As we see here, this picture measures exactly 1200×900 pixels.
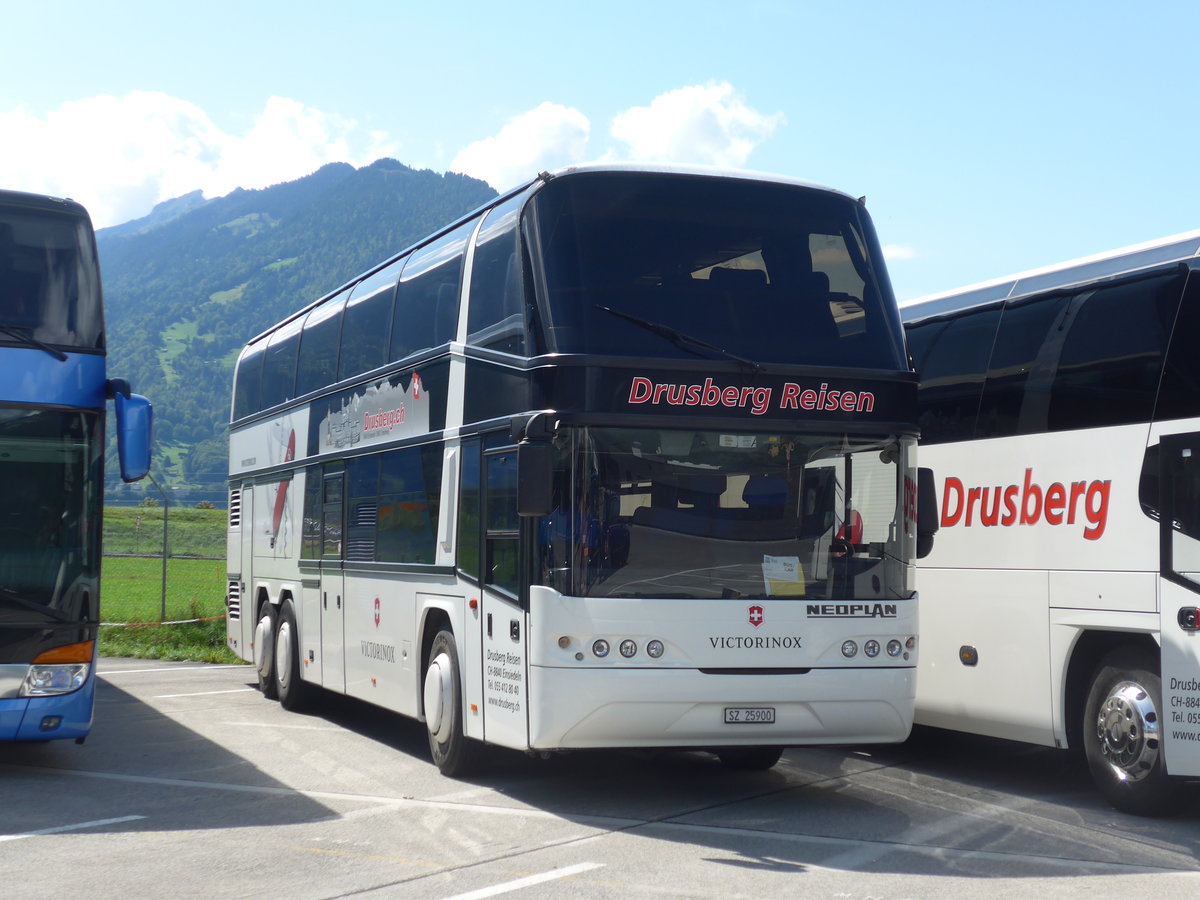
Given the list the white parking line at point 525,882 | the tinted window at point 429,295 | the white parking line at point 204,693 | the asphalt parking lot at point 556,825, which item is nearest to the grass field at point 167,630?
the white parking line at point 204,693

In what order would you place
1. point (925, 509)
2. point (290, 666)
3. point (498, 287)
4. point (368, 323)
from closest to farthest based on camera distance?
point (925, 509) → point (498, 287) → point (368, 323) → point (290, 666)

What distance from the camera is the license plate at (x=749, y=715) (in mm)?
8914

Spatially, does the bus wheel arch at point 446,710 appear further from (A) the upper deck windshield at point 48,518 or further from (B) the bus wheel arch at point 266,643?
(B) the bus wheel arch at point 266,643

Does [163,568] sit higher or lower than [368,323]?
lower

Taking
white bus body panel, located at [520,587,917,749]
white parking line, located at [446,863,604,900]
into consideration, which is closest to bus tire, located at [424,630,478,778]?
white bus body panel, located at [520,587,917,749]

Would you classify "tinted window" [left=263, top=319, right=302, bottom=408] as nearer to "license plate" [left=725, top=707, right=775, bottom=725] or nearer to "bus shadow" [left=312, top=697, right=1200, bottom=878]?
"bus shadow" [left=312, top=697, right=1200, bottom=878]

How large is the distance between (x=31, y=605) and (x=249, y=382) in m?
8.55

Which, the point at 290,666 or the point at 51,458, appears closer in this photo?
the point at 51,458

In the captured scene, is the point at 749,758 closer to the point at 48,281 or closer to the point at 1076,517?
the point at 1076,517

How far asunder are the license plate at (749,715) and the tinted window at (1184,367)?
10.0 ft

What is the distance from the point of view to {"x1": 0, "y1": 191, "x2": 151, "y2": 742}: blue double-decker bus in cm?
1011

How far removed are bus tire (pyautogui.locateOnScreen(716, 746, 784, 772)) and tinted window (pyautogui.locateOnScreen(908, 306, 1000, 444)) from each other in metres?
2.76

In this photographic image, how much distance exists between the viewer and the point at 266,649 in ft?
54.4

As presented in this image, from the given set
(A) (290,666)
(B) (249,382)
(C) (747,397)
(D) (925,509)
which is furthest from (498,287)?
(B) (249,382)
